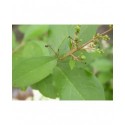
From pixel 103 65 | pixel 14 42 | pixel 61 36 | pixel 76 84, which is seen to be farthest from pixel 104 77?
pixel 14 42

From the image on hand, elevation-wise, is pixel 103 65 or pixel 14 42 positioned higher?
pixel 14 42

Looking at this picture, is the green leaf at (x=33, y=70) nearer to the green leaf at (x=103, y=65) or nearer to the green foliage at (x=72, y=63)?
the green foliage at (x=72, y=63)

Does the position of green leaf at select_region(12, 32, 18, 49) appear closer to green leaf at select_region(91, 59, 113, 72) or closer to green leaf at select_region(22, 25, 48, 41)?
green leaf at select_region(22, 25, 48, 41)

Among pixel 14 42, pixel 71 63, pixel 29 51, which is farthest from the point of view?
pixel 14 42

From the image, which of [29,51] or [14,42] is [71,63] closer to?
[29,51]
